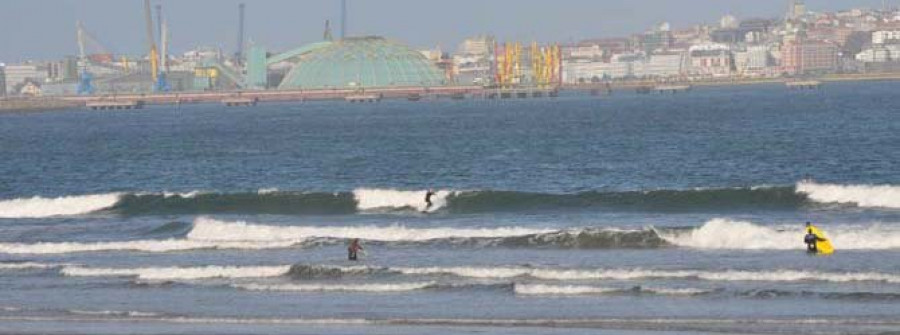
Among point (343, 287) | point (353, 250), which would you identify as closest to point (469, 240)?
point (353, 250)

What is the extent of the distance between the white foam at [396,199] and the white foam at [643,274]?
53.0ft

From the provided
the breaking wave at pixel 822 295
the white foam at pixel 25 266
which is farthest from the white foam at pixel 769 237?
the white foam at pixel 25 266

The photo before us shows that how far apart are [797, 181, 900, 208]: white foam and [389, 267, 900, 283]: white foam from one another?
13.5 metres

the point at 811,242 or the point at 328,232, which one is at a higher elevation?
the point at 811,242

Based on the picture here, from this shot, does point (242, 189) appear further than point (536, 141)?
No

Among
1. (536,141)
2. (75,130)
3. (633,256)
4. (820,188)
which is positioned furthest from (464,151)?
(75,130)

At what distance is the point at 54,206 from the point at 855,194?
23.3m

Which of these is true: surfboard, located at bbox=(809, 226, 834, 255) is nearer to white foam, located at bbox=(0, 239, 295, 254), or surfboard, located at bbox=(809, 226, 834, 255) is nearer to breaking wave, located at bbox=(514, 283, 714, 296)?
breaking wave, located at bbox=(514, 283, 714, 296)

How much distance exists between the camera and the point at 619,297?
28.1 m

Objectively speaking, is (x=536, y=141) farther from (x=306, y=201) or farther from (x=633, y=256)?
(x=633, y=256)

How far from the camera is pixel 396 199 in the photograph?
162ft

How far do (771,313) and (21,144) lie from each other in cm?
8561

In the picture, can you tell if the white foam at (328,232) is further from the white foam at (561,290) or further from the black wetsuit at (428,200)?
the white foam at (561,290)

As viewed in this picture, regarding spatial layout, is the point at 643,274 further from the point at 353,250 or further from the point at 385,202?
the point at 385,202
